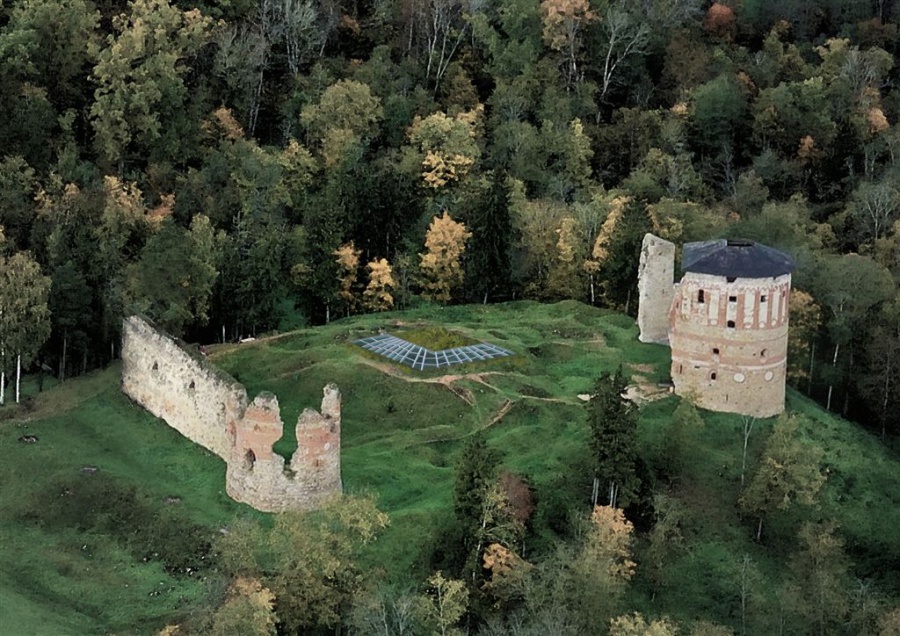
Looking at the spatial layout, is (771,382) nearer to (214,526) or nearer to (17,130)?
(214,526)

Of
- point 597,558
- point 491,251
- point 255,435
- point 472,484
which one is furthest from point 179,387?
point 491,251

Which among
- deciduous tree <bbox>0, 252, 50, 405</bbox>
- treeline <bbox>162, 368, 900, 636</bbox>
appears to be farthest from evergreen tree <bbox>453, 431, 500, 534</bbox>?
deciduous tree <bbox>0, 252, 50, 405</bbox>

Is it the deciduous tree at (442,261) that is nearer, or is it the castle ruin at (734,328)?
the castle ruin at (734,328)

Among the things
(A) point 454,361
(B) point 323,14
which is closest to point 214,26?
(B) point 323,14

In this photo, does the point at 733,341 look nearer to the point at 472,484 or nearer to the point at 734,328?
the point at 734,328

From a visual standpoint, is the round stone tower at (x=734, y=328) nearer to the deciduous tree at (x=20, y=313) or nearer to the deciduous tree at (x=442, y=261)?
the deciduous tree at (x=442, y=261)

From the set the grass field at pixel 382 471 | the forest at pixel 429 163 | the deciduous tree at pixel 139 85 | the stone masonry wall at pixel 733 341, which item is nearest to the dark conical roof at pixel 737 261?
the stone masonry wall at pixel 733 341

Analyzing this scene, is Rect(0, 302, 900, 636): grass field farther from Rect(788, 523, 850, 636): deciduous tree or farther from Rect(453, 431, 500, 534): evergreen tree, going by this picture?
Rect(453, 431, 500, 534): evergreen tree
